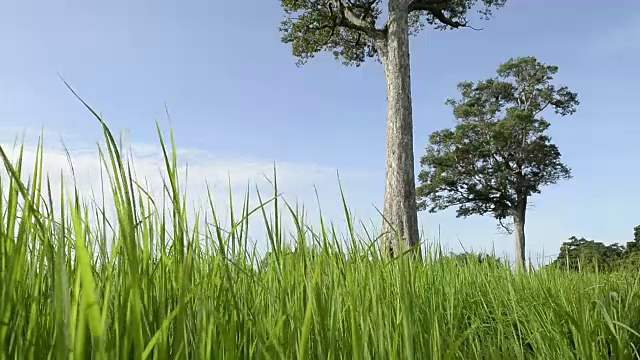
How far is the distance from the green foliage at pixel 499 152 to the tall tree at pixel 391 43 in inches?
314

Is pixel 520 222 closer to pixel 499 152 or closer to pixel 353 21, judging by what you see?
pixel 499 152

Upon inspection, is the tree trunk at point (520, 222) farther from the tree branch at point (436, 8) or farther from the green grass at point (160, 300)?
the green grass at point (160, 300)

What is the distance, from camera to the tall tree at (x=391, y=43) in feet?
30.9

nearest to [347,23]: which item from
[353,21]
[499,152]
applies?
[353,21]

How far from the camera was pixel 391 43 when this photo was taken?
9.98 metres

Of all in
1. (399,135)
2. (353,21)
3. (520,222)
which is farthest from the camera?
(520,222)

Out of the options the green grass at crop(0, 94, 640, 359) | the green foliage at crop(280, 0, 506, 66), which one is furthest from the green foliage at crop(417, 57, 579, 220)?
the green grass at crop(0, 94, 640, 359)

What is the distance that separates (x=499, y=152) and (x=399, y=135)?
11562mm

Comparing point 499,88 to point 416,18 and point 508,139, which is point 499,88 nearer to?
point 508,139

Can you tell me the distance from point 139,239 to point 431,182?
62.6 feet

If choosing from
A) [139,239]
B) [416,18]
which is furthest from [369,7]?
[139,239]

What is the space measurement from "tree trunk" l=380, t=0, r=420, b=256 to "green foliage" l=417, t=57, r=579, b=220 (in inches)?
404

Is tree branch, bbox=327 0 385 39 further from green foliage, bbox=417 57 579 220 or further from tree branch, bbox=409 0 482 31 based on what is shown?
green foliage, bbox=417 57 579 220

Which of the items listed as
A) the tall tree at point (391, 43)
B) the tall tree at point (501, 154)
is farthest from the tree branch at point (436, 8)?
the tall tree at point (501, 154)
